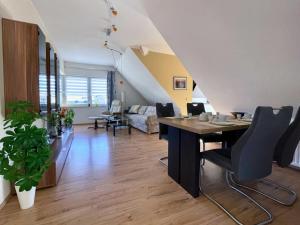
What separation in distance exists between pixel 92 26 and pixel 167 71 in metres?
2.57

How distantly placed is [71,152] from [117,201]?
2043 mm

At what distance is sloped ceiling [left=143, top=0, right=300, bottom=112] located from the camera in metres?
1.65

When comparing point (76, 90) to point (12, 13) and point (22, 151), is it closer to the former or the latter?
point (12, 13)

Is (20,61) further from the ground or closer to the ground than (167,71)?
closer to the ground

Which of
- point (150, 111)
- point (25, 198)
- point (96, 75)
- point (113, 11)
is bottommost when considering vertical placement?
point (25, 198)

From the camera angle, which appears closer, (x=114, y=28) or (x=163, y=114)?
(x=163, y=114)

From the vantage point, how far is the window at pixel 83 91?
22.3ft

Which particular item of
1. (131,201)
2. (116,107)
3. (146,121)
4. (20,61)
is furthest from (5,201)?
(116,107)

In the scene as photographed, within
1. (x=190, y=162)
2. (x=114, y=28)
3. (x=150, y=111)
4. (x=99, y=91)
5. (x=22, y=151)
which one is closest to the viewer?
(x=22, y=151)

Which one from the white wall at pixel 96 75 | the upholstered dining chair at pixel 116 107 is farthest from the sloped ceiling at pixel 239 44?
the white wall at pixel 96 75

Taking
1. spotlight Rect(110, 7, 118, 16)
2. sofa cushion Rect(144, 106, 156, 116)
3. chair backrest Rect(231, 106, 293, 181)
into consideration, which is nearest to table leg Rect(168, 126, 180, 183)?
chair backrest Rect(231, 106, 293, 181)

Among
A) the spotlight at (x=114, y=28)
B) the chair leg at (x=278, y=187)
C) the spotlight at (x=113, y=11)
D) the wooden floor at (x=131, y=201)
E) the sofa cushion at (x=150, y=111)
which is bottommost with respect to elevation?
the wooden floor at (x=131, y=201)

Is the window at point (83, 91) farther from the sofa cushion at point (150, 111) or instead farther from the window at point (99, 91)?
the sofa cushion at point (150, 111)

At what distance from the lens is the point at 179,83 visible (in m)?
5.63
